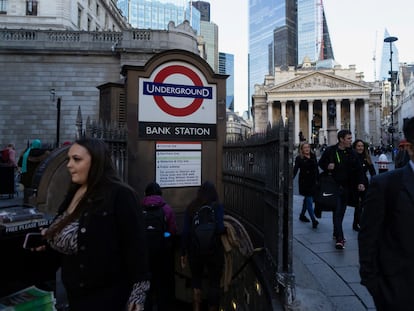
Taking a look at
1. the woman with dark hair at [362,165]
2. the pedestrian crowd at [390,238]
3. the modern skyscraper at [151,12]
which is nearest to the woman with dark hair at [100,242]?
the pedestrian crowd at [390,238]

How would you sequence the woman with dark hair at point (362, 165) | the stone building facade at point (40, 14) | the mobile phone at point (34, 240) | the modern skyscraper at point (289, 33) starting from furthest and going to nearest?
the modern skyscraper at point (289, 33), the stone building facade at point (40, 14), the woman with dark hair at point (362, 165), the mobile phone at point (34, 240)

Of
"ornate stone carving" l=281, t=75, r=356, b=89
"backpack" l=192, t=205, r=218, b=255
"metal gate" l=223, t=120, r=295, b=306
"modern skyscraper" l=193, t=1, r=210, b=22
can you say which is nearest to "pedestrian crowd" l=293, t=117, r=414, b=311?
"metal gate" l=223, t=120, r=295, b=306

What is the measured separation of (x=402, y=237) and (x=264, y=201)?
2521mm

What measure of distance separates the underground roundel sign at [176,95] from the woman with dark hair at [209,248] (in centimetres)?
211

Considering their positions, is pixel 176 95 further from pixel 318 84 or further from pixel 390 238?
pixel 318 84

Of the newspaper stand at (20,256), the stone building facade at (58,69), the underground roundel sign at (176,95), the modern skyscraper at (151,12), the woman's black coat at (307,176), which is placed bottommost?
the newspaper stand at (20,256)

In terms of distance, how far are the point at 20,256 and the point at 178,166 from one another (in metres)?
3.34

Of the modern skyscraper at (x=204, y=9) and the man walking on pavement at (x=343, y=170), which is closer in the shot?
the man walking on pavement at (x=343, y=170)

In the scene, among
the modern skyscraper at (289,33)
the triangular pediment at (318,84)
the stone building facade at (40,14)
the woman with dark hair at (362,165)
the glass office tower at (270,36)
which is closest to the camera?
the woman with dark hair at (362,165)

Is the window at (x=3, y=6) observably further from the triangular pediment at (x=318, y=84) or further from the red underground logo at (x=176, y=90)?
the triangular pediment at (x=318, y=84)

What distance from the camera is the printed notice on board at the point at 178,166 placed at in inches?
243

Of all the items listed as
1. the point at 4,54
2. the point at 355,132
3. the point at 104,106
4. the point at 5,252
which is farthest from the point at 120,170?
the point at 355,132

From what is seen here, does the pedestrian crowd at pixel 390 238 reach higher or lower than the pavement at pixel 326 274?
higher

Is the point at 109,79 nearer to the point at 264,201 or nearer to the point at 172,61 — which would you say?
the point at 172,61
